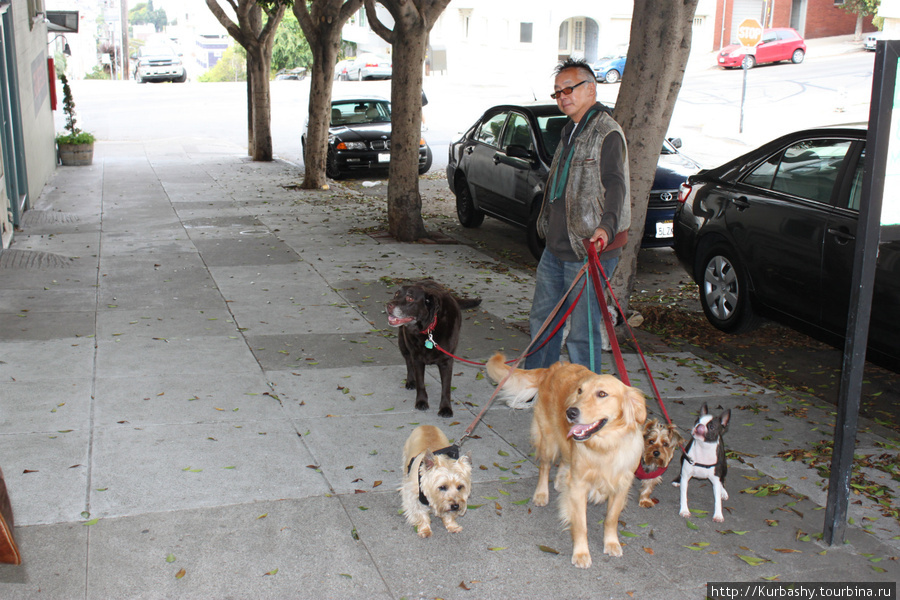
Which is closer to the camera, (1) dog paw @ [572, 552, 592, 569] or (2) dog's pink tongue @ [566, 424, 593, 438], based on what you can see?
(2) dog's pink tongue @ [566, 424, 593, 438]

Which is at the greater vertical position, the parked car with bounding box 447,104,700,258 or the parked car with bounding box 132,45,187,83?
the parked car with bounding box 132,45,187,83

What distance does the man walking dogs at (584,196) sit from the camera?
4766 millimetres

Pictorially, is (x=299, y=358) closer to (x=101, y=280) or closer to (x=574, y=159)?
(x=574, y=159)

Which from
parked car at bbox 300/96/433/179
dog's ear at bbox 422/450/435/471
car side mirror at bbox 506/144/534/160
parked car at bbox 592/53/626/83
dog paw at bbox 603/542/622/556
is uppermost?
parked car at bbox 592/53/626/83

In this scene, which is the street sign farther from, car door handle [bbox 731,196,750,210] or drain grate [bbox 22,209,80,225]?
drain grate [bbox 22,209,80,225]

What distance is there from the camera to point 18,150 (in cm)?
1289

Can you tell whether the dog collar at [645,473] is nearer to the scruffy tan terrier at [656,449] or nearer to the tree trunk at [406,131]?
the scruffy tan terrier at [656,449]

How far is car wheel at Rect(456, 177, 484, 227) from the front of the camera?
40.4 feet

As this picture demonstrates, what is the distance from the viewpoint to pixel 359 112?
1912cm

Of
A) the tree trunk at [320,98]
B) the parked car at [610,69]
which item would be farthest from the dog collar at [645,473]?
the parked car at [610,69]

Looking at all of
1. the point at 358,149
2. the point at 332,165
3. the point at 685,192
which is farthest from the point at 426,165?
the point at 685,192

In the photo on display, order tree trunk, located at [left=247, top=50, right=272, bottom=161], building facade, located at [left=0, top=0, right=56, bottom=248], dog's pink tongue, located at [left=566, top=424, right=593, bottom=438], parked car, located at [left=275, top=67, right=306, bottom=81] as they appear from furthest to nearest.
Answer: parked car, located at [left=275, top=67, right=306, bottom=81]
tree trunk, located at [left=247, top=50, right=272, bottom=161]
building facade, located at [left=0, top=0, right=56, bottom=248]
dog's pink tongue, located at [left=566, top=424, right=593, bottom=438]

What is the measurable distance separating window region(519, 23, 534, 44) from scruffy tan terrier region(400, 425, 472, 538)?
49.8 meters

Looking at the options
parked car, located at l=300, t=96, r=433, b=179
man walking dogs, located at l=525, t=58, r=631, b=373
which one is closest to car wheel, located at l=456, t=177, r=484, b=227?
parked car, located at l=300, t=96, r=433, b=179
